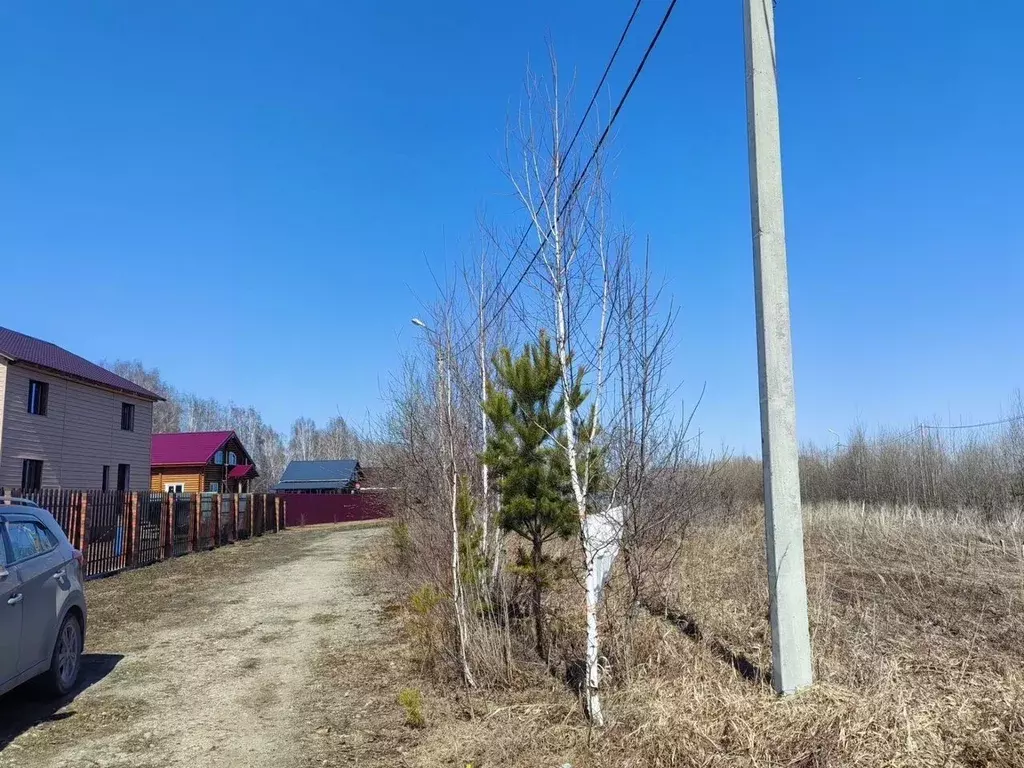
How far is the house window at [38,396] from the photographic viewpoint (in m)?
25.3

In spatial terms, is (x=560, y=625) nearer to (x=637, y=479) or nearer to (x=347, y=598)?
(x=637, y=479)

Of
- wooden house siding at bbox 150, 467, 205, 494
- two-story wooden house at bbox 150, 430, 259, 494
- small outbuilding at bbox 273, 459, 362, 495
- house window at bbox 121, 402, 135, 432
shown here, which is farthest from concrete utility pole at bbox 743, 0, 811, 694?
small outbuilding at bbox 273, 459, 362, 495

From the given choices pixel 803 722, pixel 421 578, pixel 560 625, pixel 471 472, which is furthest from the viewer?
pixel 421 578

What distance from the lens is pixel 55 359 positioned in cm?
2761

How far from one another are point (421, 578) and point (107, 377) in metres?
25.6

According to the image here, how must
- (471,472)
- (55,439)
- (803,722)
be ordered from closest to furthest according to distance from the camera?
(803,722), (471,472), (55,439)

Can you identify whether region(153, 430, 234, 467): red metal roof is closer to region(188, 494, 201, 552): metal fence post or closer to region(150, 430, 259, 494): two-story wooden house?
region(150, 430, 259, 494): two-story wooden house

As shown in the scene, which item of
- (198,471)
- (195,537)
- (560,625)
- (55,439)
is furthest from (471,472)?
(198,471)

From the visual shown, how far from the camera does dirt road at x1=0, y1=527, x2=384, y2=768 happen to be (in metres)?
5.26

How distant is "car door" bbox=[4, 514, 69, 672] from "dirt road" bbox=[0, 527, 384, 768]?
0.55m

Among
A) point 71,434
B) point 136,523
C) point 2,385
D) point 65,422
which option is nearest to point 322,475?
point 71,434

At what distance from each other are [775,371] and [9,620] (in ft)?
18.7

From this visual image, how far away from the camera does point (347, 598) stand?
12.5m

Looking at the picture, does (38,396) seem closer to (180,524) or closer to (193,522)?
(193,522)
